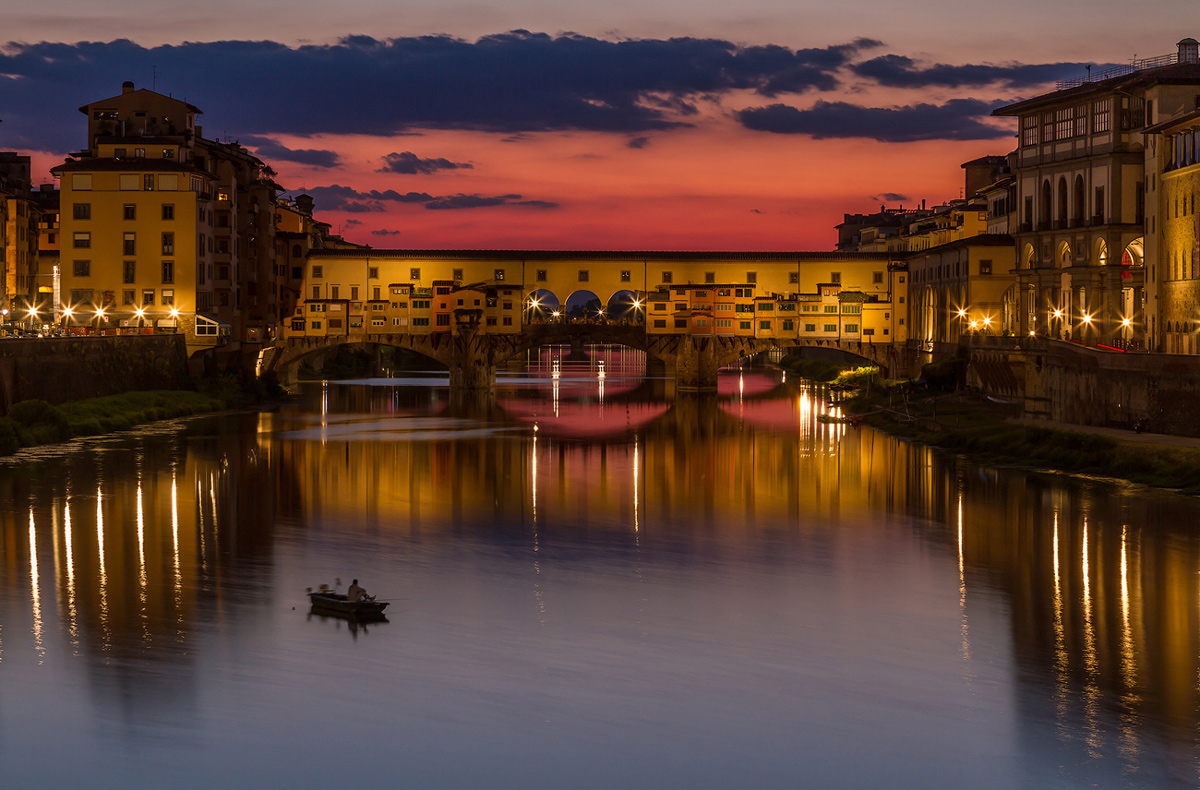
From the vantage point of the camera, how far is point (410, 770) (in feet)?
58.8

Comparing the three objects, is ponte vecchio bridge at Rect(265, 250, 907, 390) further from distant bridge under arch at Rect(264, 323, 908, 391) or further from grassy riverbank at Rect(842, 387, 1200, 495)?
grassy riverbank at Rect(842, 387, 1200, 495)

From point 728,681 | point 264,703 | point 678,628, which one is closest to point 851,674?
point 728,681

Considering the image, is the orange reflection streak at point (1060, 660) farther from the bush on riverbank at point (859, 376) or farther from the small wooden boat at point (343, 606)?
the bush on riverbank at point (859, 376)

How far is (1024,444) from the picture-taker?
162 ft

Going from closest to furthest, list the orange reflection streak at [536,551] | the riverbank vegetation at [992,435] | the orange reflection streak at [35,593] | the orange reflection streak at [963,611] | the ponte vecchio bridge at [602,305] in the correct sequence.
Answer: the orange reflection streak at [35,593] < the orange reflection streak at [963,611] < the orange reflection streak at [536,551] < the riverbank vegetation at [992,435] < the ponte vecchio bridge at [602,305]

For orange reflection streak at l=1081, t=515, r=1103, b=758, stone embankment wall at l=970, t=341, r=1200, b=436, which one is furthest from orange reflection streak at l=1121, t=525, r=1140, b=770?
stone embankment wall at l=970, t=341, r=1200, b=436

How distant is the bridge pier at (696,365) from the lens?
320ft

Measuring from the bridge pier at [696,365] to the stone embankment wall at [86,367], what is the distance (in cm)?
3768

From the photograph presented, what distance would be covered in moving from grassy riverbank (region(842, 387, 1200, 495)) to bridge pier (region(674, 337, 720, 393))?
83.7ft

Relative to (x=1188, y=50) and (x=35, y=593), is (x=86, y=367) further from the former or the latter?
(x=1188, y=50)

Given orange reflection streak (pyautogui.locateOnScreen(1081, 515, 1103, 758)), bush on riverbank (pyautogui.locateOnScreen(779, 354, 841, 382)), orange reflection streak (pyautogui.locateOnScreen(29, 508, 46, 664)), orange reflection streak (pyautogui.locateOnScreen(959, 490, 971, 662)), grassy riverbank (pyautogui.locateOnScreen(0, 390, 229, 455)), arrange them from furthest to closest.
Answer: bush on riverbank (pyautogui.locateOnScreen(779, 354, 841, 382)), grassy riverbank (pyautogui.locateOnScreen(0, 390, 229, 455)), orange reflection streak (pyautogui.locateOnScreen(959, 490, 971, 662)), orange reflection streak (pyautogui.locateOnScreen(29, 508, 46, 664)), orange reflection streak (pyautogui.locateOnScreen(1081, 515, 1103, 758))

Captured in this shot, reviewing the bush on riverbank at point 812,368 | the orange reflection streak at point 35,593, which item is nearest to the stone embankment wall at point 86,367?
the orange reflection streak at point 35,593

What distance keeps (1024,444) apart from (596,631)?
1154 inches

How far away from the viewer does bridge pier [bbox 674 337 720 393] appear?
97625 millimetres
